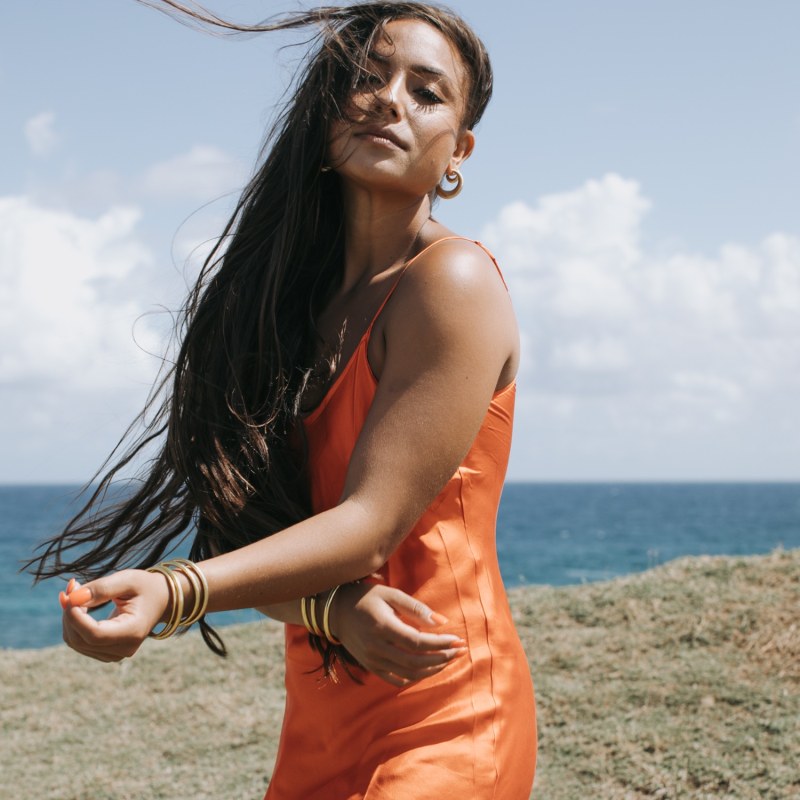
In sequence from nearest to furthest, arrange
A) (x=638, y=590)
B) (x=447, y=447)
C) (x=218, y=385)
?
(x=447, y=447), (x=218, y=385), (x=638, y=590)

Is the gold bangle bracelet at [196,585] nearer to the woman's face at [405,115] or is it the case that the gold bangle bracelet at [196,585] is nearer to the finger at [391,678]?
the finger at [391,678]

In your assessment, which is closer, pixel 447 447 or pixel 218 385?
pixel 447 447

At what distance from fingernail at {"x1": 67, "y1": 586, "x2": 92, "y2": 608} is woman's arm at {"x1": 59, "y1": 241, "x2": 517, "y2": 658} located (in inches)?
Answer: 2.6

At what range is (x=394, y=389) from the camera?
6.47 feet

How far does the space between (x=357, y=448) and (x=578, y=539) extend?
80.2m

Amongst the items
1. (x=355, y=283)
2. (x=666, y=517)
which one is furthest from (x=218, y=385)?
(x=666, y=517)

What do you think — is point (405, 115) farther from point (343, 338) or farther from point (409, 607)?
point (409, 607)

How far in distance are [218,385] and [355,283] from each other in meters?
0.39

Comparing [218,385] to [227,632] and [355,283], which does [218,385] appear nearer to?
[355,283]

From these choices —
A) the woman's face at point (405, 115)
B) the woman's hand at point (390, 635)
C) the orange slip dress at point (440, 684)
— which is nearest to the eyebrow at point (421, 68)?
the woman's face at point (405, 115)

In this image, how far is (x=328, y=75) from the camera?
2285 mm

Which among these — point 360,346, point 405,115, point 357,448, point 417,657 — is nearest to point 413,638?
point 417,657

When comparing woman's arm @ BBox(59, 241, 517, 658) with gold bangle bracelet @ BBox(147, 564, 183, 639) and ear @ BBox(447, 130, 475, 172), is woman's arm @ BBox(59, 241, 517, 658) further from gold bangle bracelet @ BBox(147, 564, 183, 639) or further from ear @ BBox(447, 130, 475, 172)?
ear @ BBox(447, 130, 475, 172)

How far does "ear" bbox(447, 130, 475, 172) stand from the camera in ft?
7.85
